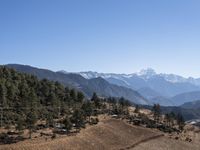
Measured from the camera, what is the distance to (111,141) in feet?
367

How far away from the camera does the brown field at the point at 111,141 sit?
91.0 meters

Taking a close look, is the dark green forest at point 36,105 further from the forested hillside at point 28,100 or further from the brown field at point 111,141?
the brown field at point 111,141

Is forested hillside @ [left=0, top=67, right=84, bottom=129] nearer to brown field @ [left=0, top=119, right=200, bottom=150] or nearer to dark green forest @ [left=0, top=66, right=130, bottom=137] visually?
dark green forest @ [left=0, top=66, right=130, bottom=137]

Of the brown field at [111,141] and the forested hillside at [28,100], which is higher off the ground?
the forested hillside at [28,100]

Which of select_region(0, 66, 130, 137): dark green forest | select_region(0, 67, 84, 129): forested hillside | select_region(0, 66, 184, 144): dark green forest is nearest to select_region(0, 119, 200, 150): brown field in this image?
select_region(0, 66, 184, 144): dark green forest

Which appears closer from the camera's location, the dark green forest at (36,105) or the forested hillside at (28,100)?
the dark green forest at (36,105)

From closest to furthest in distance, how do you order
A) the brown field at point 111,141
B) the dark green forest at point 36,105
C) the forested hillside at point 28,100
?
the brown field at point 111,141
the dark green forest at point 36,105
the forested hillside at point 28,100

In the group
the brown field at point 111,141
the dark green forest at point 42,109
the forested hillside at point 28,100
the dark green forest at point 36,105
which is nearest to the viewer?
the brown field at point 111,141

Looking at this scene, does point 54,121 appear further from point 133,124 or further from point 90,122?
point 133,124

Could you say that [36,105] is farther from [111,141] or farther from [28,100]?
[111,141]

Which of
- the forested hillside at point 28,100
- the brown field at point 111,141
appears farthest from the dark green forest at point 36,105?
the brown field at point 111,141

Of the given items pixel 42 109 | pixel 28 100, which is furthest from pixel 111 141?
pixel 28 100

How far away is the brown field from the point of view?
9104cm

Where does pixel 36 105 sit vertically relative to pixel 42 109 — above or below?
above
